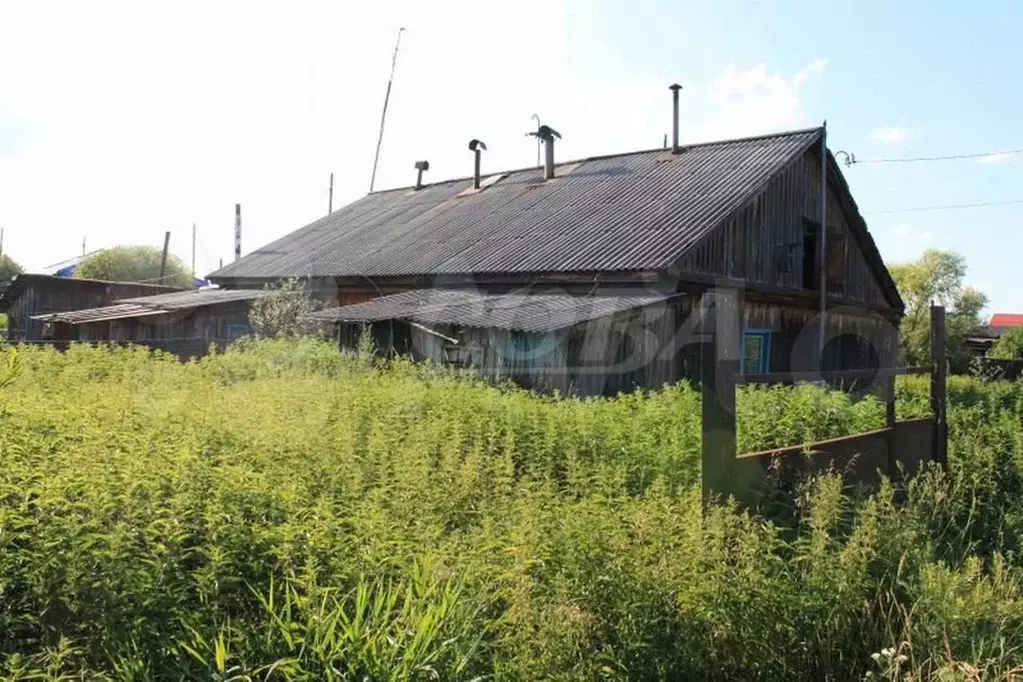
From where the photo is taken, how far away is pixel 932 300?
129ft

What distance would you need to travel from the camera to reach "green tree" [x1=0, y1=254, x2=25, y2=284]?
174 ft

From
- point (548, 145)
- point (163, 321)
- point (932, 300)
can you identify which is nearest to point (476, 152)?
point (548, 145)

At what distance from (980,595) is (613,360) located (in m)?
8.01

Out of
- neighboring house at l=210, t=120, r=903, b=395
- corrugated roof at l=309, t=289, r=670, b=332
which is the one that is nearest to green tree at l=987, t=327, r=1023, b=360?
neighboring house at l=210, t=120, r=903, b=395

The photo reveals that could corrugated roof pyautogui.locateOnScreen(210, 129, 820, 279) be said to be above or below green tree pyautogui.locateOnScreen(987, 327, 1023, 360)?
above

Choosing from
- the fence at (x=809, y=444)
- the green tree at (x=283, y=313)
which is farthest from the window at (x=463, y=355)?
the fence at (x=809, y=444)

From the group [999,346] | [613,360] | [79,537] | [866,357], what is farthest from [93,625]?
[999,346]

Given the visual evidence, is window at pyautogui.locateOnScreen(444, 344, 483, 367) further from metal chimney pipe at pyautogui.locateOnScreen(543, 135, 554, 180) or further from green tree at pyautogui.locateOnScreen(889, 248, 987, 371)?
green tree at pyautogui.locateOnScreen(889, 248, 987, 371)

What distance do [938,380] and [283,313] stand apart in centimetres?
1366

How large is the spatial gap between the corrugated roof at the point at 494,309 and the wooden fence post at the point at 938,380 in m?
4.61

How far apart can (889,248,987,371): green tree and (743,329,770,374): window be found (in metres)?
16.5

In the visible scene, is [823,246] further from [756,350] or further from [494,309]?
[494,309]

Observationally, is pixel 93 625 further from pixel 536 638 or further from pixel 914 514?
pixel 914 514

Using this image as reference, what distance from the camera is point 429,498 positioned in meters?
4.31
